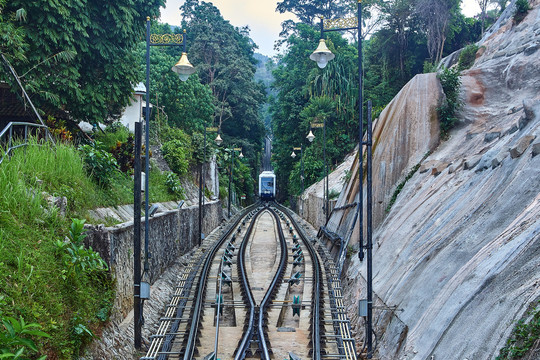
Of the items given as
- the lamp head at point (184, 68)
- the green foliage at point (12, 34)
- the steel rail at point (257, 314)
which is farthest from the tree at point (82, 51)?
the steel rail at point (257, 314)

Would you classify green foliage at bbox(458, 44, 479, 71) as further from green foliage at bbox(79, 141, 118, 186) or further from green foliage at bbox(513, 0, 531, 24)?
green foliage at bbox(79, 141, 118, 186)

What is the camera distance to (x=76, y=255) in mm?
7156

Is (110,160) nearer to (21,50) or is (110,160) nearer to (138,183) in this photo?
(138,183)

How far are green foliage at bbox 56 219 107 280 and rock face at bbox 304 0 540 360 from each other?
5.05 m

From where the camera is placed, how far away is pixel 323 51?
28.9 ft

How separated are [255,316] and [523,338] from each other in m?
6.68

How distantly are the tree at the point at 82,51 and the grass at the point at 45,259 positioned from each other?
4.85 metres

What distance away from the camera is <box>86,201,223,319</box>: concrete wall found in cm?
871

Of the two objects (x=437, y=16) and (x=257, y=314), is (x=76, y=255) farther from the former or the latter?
(x=437, y=16)

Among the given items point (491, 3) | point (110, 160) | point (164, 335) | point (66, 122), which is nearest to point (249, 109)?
point (491, 3)

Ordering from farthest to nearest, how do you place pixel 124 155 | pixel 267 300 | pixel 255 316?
pixel 124 155, pixel 267 300, pixel 255 316

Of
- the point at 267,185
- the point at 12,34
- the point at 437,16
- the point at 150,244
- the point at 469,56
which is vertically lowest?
the point at 150,244

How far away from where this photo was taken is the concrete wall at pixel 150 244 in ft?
28.6

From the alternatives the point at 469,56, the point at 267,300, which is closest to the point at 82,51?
the point at 267,300
